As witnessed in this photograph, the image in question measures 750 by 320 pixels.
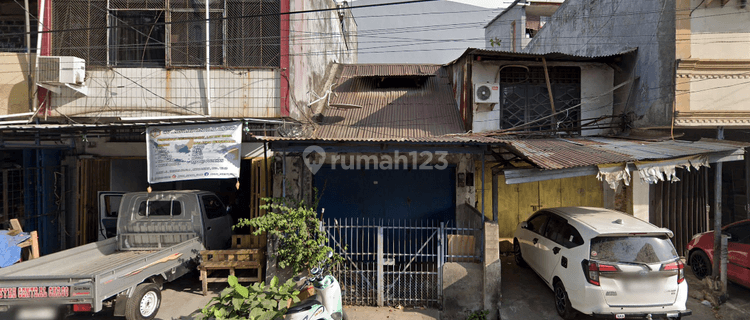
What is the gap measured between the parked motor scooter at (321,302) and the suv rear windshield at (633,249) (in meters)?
3.66

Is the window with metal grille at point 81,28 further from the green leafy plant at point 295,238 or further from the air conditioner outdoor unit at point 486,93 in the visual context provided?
the air conditioner outdoor unit at point 486,93

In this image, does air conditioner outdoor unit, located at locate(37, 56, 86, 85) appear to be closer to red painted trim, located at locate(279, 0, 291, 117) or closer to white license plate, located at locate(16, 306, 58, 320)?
red painted trim, located at locate(279, 0, 291, 117)

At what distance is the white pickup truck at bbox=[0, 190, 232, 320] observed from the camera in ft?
16.6

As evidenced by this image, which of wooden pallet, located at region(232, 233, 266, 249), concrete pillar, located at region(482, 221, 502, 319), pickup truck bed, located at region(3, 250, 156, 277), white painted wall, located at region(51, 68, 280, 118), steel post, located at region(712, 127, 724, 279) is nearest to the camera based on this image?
pickup truck bed, located at region(3, 250, 156, 277)

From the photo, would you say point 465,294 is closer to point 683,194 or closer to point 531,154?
point 531,154

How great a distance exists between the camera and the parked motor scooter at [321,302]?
15.9 ft

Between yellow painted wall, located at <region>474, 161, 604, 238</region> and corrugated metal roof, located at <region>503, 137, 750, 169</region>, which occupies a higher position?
corrugated metal roof, located at <region>503, 137, 750, 169</region>

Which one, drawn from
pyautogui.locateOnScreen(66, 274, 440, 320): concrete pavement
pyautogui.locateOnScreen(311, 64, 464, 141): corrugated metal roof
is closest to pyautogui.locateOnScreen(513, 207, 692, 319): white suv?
pyautogui.locateOnScreen(66, 274, 440, 320): concrete pavement

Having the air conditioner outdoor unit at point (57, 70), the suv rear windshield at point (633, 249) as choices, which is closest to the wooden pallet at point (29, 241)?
the air conditioner outdoor unit at point (57, 70)

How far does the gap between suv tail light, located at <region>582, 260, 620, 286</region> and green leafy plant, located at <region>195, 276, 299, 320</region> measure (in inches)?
161

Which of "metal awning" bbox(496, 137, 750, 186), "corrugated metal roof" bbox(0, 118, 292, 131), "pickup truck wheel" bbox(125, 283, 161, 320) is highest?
"corrugated metal roof" bbox(0, 118, 292, 131)

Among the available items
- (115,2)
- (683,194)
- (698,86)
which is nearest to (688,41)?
(698,86)

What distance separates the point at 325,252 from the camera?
6195mm

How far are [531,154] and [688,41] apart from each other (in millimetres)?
4900
